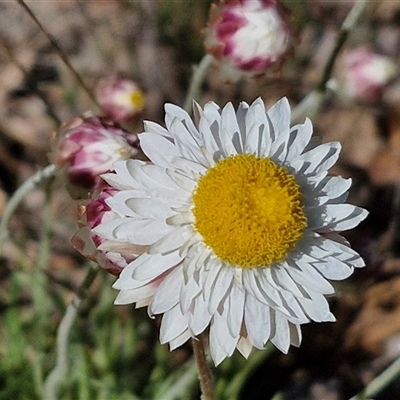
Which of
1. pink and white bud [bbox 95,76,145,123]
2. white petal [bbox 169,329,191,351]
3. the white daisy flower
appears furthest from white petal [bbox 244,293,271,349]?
pink and white bud [bbox 95,76,145,123]

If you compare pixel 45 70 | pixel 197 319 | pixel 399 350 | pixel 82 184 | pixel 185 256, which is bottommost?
pixel 399 350

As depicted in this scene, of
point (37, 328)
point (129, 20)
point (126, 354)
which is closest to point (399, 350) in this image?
point (126, 354)

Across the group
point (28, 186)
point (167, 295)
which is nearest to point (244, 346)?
point (167, 295)

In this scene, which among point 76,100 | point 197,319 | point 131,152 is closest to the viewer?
point 197,319

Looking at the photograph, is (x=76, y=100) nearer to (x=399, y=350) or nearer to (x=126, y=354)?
(x=126, y=354)

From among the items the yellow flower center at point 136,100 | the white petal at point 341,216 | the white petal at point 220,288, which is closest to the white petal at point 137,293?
the white petal at point 220,288

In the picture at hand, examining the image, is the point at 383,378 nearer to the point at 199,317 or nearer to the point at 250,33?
the point at 199,317
